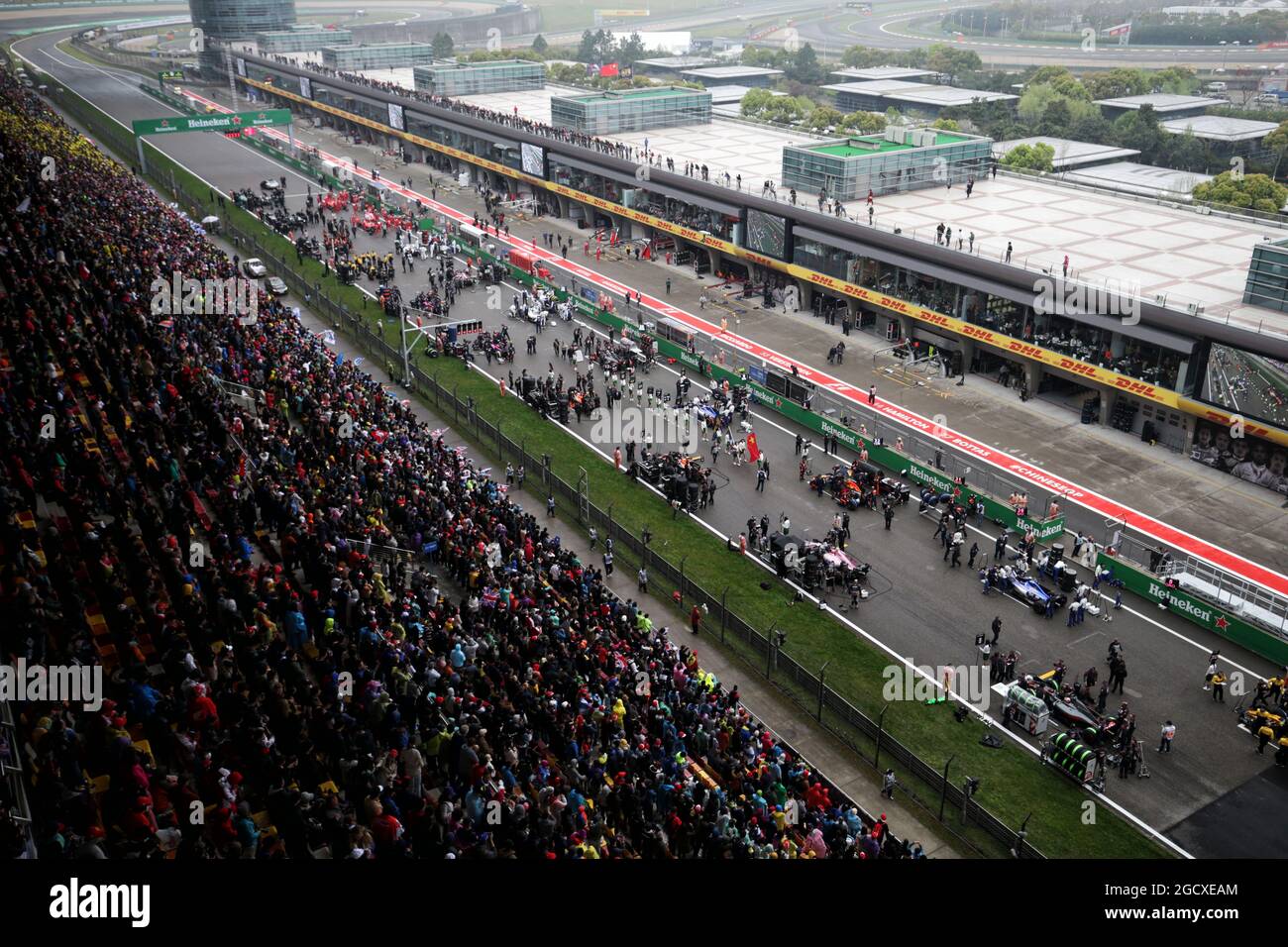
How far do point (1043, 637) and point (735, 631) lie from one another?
928cm

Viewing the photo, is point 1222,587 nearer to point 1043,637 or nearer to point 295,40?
point 1043,637

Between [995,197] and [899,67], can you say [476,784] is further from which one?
[899,67]

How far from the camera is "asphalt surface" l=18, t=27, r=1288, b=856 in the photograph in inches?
1039

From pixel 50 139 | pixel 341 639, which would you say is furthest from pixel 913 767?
pixel 50 139

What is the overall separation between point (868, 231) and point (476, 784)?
148 ft

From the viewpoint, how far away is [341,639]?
2136 cm

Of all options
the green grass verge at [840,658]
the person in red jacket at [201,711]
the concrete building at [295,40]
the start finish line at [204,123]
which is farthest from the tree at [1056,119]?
the concrete building at [295,40]

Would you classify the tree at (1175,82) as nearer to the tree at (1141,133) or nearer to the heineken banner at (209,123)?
the tree at (1141,133)

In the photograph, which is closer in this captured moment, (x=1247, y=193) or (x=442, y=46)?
(x=1247, y=193)

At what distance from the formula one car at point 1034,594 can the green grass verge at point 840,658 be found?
19.2 feet

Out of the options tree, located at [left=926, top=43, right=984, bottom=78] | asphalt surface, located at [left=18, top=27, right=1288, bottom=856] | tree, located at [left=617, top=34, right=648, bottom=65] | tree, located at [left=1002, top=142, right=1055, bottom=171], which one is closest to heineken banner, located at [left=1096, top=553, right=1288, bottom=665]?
asphalt surface, located at [left=18, top=27, right=1288, bottom=856]

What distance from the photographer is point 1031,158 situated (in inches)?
3022

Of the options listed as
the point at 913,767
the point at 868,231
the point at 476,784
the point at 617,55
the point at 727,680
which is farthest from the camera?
the point at 617,55

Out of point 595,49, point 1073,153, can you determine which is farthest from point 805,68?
point 1073,153
